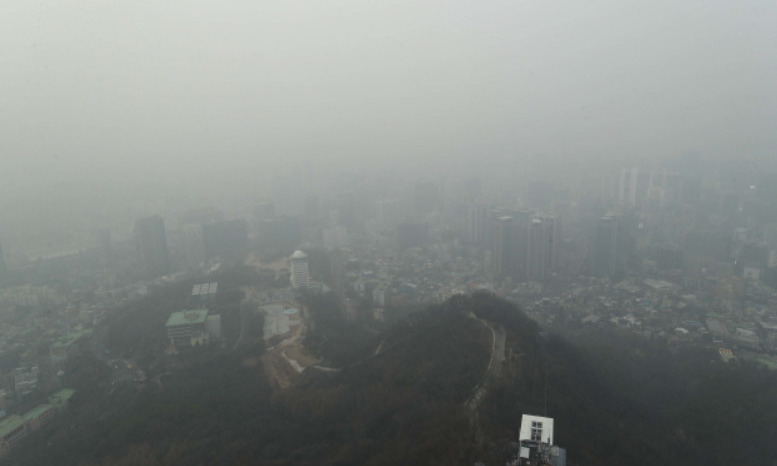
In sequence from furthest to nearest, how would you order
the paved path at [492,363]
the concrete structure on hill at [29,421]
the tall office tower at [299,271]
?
the tall office tower at [299,271] → the concrete structure on hill at [29,421] → the paved path at [492,363]

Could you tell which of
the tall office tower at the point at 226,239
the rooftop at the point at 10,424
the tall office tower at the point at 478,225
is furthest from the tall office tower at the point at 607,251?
the rooftop at the point at 10,424

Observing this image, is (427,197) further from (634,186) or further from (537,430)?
(537,430)

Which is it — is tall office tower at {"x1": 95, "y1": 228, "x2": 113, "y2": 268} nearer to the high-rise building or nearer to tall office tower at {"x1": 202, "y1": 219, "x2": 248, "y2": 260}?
tall office tower at {"x1": 202, "y1": 219, "x2": 248, "y2": 260}

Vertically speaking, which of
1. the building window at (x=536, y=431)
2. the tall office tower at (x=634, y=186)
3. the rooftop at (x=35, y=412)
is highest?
the tall office tower at (x=634, y=186)

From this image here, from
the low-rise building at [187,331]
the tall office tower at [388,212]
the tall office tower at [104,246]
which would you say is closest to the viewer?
the low-rise building at [187,331]

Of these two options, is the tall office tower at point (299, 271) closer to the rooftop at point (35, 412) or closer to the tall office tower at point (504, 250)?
the tall office tower at point (504, 250)

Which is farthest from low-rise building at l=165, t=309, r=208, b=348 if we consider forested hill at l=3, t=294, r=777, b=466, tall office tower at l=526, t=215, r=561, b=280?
tall office tower at l=526, t=215, r=561, b=280

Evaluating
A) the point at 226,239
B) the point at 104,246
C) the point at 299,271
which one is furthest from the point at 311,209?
the point at 299,271
